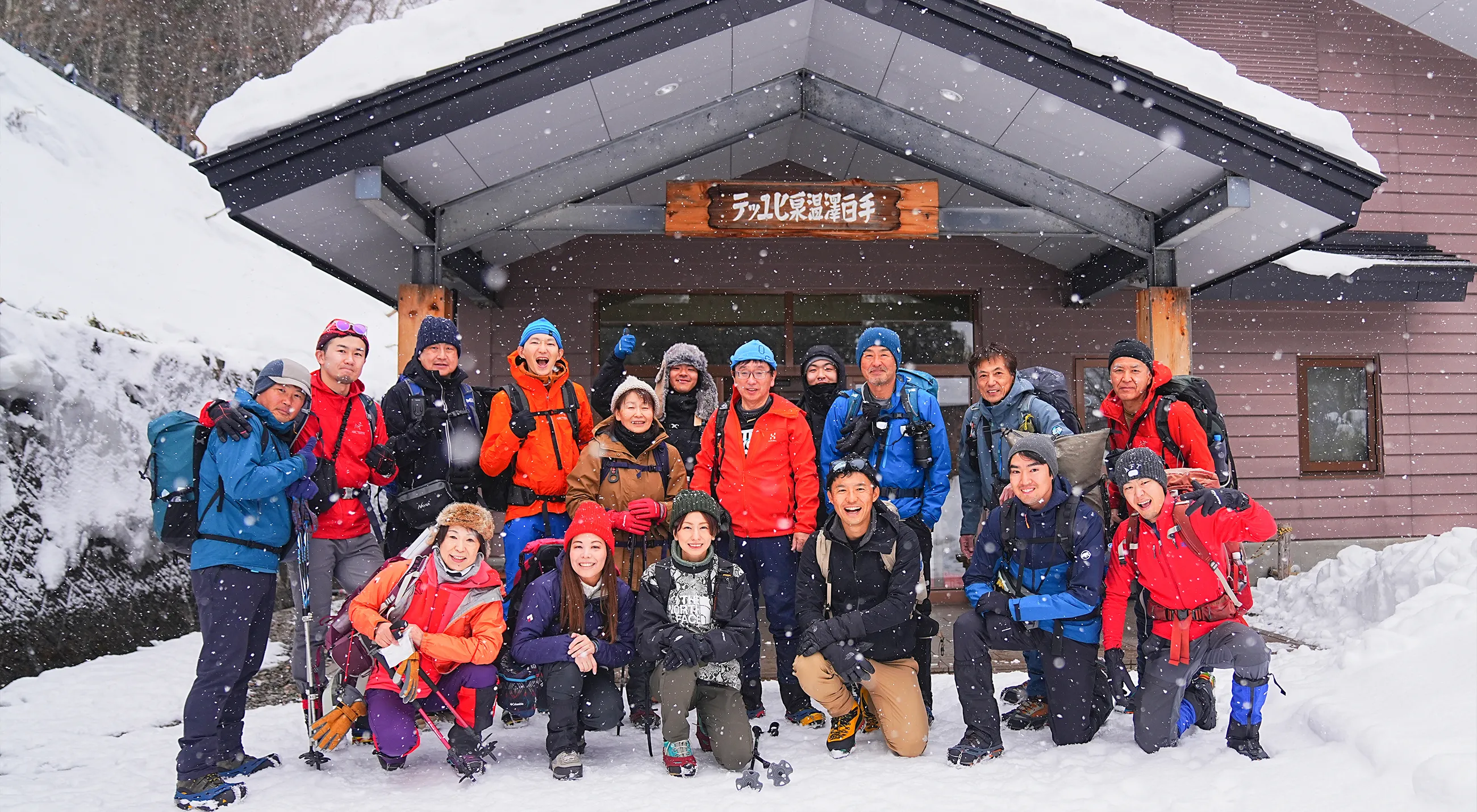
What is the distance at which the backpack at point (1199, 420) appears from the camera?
14.5ft

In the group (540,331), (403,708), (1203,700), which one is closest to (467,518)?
(403,708)

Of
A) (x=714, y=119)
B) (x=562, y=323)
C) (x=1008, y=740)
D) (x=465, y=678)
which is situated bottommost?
(x=1008, y=740)

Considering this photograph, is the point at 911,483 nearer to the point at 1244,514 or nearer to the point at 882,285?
the point at 1244,514

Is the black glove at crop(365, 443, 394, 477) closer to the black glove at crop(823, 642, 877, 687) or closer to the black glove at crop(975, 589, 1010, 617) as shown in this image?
the black glove at crop(823, 642, 877, 687)

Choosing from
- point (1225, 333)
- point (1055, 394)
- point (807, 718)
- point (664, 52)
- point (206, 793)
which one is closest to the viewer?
point (206, 793)

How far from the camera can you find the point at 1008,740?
13.3 feet

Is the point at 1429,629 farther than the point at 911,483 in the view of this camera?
No

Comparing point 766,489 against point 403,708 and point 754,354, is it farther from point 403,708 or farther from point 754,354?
point 403,708

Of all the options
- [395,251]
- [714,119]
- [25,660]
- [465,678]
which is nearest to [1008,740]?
[465,678]

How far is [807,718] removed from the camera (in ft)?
14.3

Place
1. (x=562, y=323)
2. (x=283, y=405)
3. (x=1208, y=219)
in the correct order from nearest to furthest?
(x=283, y=405) < (x=1208, y=219) < (x=562, y=323)

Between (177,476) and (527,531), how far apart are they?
1617mm

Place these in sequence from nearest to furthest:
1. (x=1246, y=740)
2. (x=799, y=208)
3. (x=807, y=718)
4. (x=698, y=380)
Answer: (x=1246, y=740)
(x=807, y=718)
(x=698, y=380)
(x=799, y=208)

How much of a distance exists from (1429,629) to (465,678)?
14.1 ft
